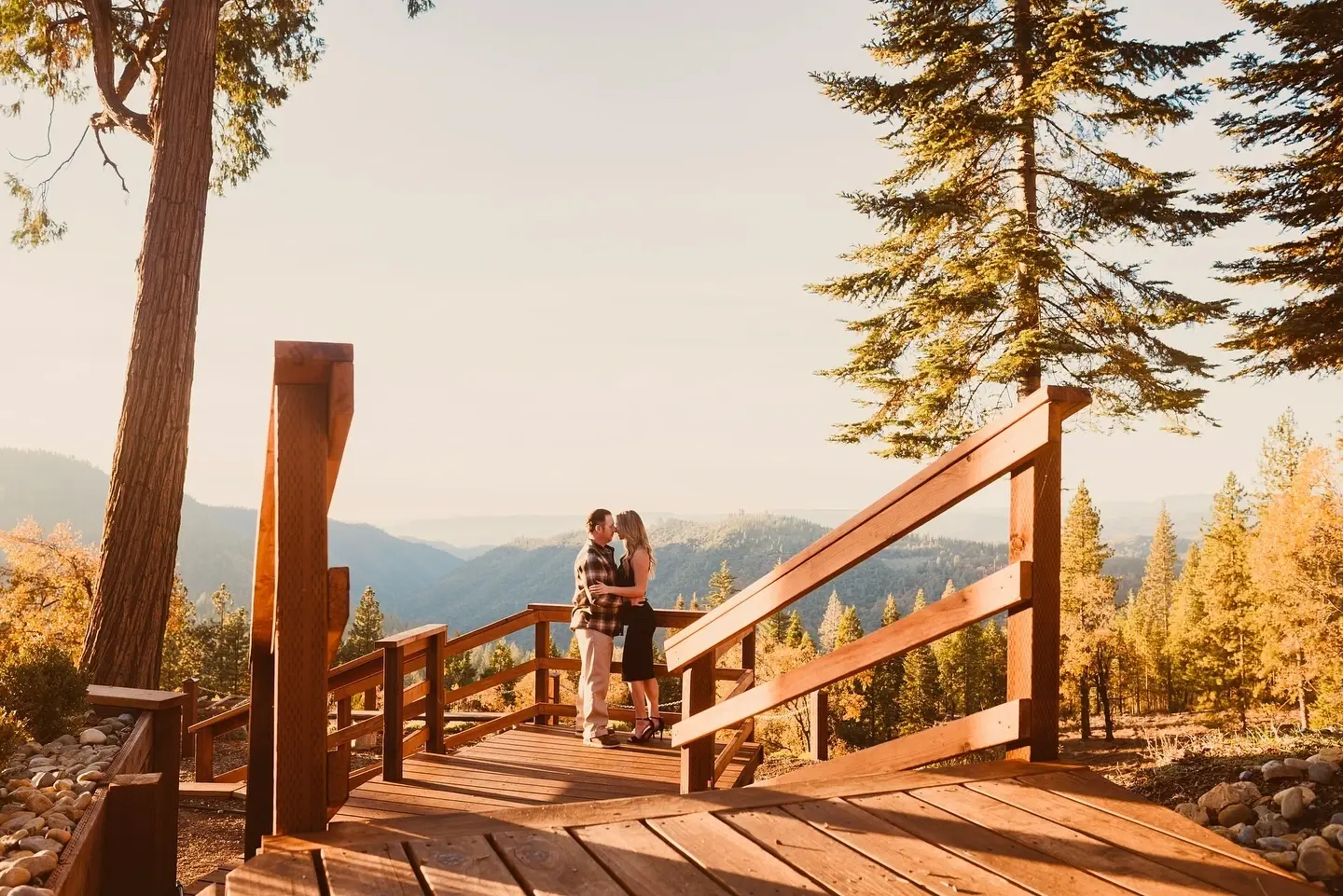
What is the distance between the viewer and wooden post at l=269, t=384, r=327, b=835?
7.95 feet

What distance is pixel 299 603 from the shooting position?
245cm

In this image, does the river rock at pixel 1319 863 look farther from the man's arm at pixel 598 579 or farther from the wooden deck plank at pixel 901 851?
the man's arm at pixel 598 579

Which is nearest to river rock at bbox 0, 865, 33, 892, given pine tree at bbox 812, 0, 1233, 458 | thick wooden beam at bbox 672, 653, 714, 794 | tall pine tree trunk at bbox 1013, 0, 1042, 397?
thick wooden beam at bbox 672, 653, 714, 794

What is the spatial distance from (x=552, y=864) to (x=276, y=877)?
0.71 m

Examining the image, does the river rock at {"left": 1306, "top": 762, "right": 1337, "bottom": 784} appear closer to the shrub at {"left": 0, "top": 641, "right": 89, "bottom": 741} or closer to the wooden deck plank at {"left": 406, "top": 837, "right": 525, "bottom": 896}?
the wooden deck plank at {"left": 406, "top": 837, "right": 525, "bottom": 896}

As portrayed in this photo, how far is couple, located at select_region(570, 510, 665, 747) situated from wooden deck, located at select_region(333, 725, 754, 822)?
0.86 ft

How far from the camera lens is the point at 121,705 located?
215 inches

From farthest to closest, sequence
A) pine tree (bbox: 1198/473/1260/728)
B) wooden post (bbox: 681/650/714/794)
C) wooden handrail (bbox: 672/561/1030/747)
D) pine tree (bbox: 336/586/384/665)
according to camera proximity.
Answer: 1. pine tree (bbox: 336/586/384/665)
2. pine tree (bbox: 1198/473/1260/728)
3. wooden post (bbox: 681/650/714/794)
4. wooden handrail (bbox: 672/561/1030/747)

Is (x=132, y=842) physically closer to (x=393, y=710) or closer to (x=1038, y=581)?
(x=393, y=710)

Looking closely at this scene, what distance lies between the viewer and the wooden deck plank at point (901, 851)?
7.35ft

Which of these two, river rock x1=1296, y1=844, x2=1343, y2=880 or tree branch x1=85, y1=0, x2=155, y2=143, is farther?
tree branch x1=85, y1=0, x2=155, y2=143

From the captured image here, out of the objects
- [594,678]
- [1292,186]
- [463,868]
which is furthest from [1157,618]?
[463,868]

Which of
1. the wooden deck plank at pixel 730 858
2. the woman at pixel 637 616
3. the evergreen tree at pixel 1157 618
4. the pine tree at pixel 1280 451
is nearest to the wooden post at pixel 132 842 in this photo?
the wooden deck plank at pixel 730 858

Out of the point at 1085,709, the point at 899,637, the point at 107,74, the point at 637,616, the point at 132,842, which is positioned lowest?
the point at 1085,709
